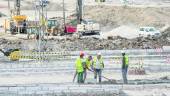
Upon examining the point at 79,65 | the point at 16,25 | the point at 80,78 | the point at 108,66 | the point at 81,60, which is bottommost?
the point at 108,66

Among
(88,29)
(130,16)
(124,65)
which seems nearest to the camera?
(124,65)

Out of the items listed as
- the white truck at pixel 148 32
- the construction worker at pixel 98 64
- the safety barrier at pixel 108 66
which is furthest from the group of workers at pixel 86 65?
the white truck at pixel 148 32

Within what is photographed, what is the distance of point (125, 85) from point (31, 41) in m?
24.7

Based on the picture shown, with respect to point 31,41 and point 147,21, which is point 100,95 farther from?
point 147,21

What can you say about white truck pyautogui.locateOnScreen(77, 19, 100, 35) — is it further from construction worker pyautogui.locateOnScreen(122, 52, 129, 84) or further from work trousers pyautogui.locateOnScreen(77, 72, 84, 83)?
work trousers pyautogui.locateOnScreen(77, 72, 84, 83)

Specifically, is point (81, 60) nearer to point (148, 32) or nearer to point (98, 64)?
point (98, 64)

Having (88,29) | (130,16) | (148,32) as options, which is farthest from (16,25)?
(130,16)

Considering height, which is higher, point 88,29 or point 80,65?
point 80,65

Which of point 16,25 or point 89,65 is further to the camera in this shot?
point 16,25

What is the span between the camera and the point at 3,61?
3002cm

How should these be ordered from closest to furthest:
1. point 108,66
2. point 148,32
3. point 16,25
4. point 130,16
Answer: point 108,66 < point 148,32 < point 16,25 < point 130,16

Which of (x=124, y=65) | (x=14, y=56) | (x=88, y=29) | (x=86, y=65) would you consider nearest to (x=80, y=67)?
(x=86, y=65)

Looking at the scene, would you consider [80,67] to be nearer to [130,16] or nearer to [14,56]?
[14,56]

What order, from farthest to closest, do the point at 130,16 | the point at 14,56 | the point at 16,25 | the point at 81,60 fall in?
1. the point at 130,16
2. the point at 16,25
3. the point at 14,56
4. the point at 81,60
